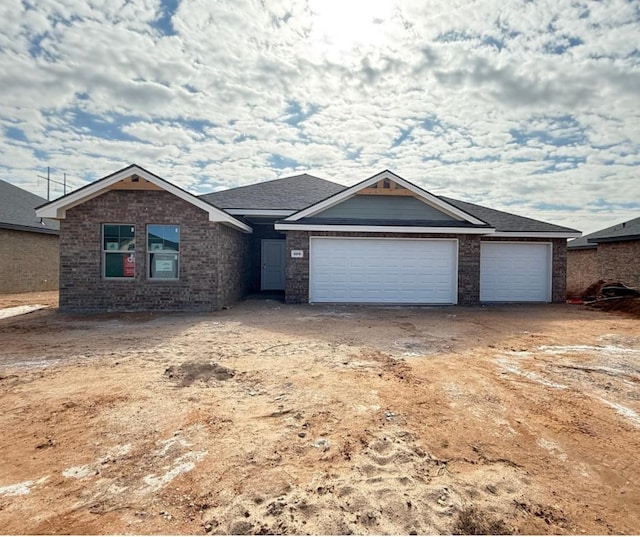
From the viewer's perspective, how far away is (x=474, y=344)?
300 inches

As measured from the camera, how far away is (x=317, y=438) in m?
3.58

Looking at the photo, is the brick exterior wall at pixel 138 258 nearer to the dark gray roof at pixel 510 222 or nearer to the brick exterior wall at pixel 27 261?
the brick exterior wall at pixel 27 261

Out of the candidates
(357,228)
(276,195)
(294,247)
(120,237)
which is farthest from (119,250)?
(357,228)

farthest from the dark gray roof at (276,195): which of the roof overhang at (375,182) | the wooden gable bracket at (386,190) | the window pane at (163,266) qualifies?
the window pane at (163,266)

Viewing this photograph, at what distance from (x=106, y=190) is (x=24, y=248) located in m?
9.65

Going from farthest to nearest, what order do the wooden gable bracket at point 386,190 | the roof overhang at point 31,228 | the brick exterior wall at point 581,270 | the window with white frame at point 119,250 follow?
the brick exterior wall at point 581,270 → the roof overhang at point 31,228 → the wooden gable bracket at point 386,190 → the window with white frame at point 119,250

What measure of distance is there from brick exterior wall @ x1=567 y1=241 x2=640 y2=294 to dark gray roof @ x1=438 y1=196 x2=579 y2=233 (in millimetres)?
4224

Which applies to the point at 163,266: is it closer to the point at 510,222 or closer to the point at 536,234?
the point at 510,222

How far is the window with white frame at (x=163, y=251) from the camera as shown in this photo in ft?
38.4

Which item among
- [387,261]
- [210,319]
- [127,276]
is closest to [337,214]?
[387,261]

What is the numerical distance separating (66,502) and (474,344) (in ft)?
22.4

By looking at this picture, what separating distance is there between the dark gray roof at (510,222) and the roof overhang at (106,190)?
806 cm

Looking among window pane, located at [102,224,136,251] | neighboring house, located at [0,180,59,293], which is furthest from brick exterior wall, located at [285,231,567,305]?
neighboring house, located at [0,180,59,293]

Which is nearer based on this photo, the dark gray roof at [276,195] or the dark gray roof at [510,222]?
the dark gray roof at [510,222]
